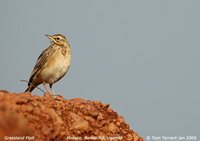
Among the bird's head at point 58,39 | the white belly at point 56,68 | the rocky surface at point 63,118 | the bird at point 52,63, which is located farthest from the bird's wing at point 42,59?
the rocky surface at point 63,118

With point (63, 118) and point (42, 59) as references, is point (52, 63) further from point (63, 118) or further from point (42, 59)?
point (63, 118)

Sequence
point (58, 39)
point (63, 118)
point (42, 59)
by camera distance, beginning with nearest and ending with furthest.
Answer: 1. point (63, 118)
2. point (42, 59)
3. point (58, 39)

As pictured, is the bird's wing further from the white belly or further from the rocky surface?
the rocky surface

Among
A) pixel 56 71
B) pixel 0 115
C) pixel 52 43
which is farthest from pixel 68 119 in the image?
pixel 52 43

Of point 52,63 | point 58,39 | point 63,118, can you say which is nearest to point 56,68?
point 52,63

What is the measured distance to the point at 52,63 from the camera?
16141 mm

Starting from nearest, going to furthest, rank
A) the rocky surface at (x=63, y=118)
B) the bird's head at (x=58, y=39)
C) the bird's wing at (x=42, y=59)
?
the rocky surface at (x=63, y=118) < the bird's wing at (x=42, y=59) < the bird's head at (x=58, y=39)

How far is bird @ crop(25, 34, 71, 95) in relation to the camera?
16102 mm

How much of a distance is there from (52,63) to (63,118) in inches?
189

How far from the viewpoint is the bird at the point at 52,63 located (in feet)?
52.8

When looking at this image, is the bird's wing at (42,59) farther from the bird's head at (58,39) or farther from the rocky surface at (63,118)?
the rocky surface at (63,118)

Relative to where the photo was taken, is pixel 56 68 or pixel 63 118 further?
pixel 56 68

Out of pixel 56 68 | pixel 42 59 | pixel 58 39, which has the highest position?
pixel 58 39

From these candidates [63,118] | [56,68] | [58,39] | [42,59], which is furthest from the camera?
[58,39]
